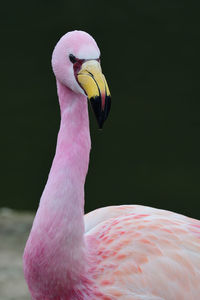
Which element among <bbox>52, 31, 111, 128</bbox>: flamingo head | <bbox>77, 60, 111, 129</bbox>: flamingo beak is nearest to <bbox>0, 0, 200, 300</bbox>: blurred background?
<bbox>52, 31, 111, 128</bbox>: flamingo head

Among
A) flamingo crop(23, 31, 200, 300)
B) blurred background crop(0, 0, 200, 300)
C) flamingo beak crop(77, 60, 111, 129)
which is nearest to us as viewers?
flamingo beak crop(77, 60, 111, 129)

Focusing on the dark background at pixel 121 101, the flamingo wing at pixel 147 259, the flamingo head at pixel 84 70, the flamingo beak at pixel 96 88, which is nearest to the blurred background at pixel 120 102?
the dark background at pixel 121 101

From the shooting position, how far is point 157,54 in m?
7.09

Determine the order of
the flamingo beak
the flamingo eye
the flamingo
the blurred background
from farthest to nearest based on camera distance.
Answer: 1. the blurred background
2. the flamingo
3. the flamingo eye
4. the flamingo beak

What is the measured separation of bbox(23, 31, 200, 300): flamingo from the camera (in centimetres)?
260

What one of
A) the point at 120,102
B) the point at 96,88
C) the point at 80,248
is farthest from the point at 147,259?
the point at 120,102

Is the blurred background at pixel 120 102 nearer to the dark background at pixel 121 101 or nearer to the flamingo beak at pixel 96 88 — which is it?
the dark background at pixel 121 101

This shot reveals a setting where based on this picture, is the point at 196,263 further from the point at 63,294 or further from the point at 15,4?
the point at 15,4

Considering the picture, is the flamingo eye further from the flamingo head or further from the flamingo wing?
the flamingo wing

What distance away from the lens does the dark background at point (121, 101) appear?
6.14 metres

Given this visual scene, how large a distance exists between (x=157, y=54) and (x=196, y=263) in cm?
464

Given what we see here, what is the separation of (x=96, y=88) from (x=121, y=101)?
14.7 ft

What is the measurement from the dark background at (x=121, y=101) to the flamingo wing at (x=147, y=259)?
10.1 ft

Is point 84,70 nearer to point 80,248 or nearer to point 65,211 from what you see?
point 65,211
